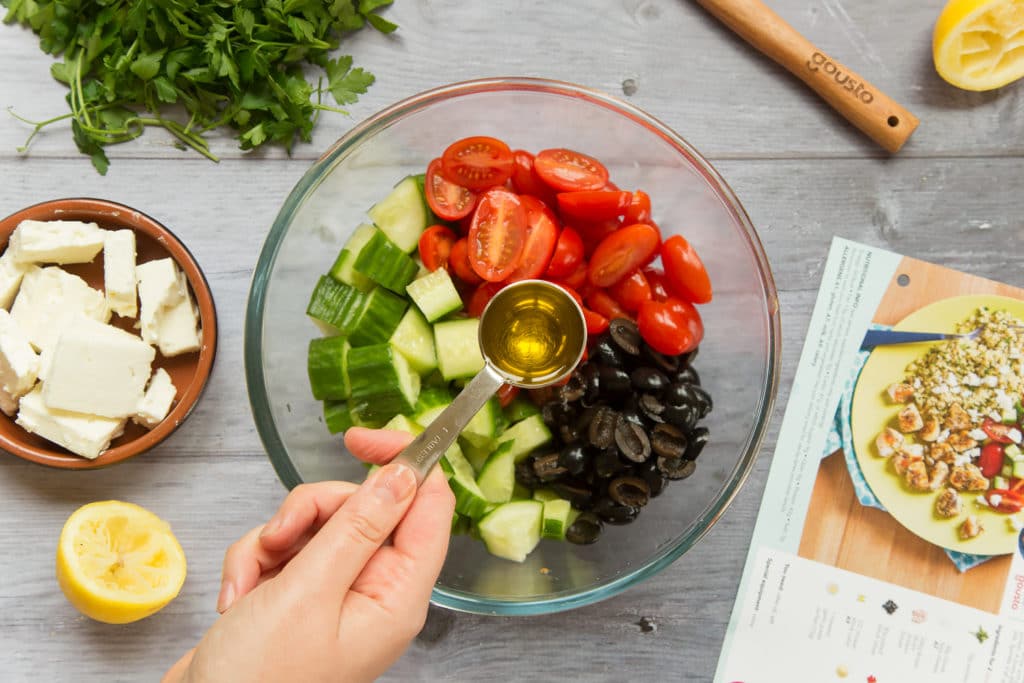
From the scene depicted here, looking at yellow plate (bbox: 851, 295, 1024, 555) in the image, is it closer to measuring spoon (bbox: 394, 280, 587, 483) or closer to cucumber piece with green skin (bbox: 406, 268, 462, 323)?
measuring spoon (bbox: 394, 280, 587, 483)

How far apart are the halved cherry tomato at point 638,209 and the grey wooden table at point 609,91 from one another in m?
0.34

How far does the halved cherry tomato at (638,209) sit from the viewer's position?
152cm

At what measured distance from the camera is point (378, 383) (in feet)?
4.81

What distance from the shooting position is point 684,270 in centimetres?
152

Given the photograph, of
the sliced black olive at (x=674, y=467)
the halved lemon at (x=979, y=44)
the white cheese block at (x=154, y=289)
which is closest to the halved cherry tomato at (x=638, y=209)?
the sliced black olive at (x=674, y=467)

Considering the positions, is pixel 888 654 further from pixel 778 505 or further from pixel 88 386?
pixel 88 386

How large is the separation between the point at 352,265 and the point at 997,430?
1513 millimetres

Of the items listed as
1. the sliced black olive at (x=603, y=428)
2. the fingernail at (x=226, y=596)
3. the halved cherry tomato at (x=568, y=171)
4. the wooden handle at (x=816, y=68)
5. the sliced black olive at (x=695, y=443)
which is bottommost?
the fingernail at (x=226, y=596)

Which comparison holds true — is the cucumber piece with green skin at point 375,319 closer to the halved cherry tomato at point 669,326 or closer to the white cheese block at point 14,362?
the halved cherry tomato at point 669,326

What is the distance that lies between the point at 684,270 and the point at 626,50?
60cm

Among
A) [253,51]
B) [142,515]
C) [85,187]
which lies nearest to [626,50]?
[253,51]

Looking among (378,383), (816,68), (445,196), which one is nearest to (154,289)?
(378,383)

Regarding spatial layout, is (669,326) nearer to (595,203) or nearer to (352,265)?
(595,203)

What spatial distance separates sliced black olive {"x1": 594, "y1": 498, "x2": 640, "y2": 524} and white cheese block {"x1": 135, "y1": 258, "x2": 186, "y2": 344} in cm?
100
